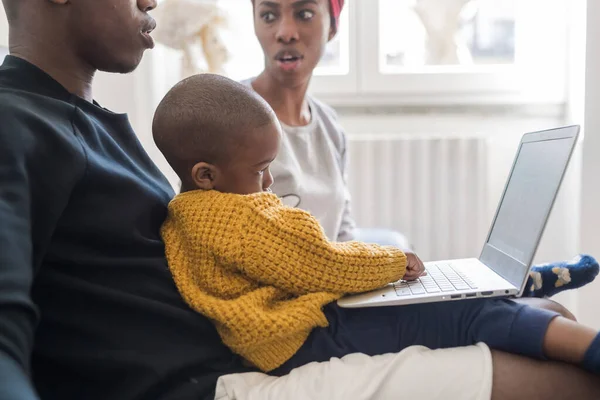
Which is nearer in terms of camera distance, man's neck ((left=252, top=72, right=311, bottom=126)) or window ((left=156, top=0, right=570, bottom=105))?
man's neck ((left=252, top=72, right=311, bottom=126))

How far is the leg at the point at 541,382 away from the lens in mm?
743

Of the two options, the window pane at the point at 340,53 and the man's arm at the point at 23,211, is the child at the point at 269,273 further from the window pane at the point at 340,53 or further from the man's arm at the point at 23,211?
the window pane at the point at 340,53

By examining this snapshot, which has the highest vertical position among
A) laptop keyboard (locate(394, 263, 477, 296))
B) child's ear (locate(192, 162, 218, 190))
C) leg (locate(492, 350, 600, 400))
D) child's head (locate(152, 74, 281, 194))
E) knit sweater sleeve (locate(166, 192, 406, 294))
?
child's head (locate(152, 74, 281, 194))

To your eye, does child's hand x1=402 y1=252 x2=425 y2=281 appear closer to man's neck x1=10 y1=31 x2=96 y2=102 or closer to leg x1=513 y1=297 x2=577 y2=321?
leg x1=513 y1=297 x2=577 y2=321

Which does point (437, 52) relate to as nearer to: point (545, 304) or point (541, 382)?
point (545, 304)

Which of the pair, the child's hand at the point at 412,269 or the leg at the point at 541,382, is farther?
the child's hand at the point at 412,269

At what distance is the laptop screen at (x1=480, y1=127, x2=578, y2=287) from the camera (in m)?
0.87

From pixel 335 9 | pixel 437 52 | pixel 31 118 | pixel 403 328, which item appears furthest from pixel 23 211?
pixel 437 52

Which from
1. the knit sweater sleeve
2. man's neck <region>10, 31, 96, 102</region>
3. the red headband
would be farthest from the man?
the red headband

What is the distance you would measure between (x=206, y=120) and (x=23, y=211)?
32 centimetres

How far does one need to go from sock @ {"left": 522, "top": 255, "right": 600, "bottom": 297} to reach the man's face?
76 centimetres

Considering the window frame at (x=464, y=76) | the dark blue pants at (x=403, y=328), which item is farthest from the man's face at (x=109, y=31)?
the window frame at (x=464, y=76)

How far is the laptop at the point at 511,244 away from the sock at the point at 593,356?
0.13m

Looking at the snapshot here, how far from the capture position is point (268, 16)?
57.1 inches
